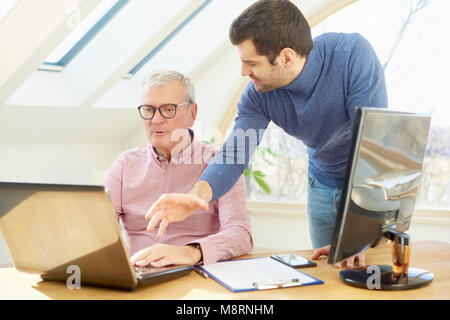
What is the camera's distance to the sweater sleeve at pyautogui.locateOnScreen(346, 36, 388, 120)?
157 cm

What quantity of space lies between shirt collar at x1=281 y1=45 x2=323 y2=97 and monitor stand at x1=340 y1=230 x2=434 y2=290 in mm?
672

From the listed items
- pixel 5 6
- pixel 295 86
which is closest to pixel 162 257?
pixel 295 86

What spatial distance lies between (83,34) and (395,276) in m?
3.24

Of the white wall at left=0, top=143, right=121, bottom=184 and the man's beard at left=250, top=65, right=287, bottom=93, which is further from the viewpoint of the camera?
the white wall at left=0, top=143, right=121, bottom=184

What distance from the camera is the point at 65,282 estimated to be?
51.6 inches

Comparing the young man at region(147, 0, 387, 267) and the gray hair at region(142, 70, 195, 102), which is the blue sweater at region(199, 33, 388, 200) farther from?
the gray hair at region(142, 70, 195, 102)

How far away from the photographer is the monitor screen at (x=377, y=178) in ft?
3.54

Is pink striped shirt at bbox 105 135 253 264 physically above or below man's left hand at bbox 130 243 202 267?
above

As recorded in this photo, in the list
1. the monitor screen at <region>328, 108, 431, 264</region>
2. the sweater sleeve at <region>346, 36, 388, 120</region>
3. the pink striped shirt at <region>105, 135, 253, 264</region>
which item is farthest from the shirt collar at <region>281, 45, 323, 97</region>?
the monitor screen at <region>328, 108, 431, 264</region>

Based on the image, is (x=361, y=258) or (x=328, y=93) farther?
(x=328, y=93)

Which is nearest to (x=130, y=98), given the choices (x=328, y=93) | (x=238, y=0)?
(x=238, y=0)

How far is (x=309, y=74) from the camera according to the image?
1.74 metres

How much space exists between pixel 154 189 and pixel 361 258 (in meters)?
0.82
